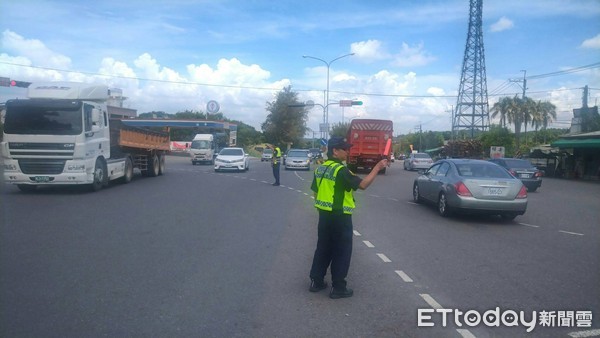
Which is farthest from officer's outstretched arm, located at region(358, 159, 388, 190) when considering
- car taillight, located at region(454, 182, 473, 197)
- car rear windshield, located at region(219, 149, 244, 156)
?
Answer: car rear windshield, located at region(219, 149, 244, 156)

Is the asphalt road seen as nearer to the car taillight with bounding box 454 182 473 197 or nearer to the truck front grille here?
the car taillight with bounding box 454 182 473 197

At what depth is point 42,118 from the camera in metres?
14.2

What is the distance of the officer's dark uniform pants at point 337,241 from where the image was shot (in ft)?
17.9

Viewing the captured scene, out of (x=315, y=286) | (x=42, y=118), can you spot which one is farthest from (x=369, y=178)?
(x=42, y=118)

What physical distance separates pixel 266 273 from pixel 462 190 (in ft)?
19.6

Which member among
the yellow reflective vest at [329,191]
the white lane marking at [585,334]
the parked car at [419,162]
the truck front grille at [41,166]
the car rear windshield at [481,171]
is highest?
the yellow reflective vest at [329,191]

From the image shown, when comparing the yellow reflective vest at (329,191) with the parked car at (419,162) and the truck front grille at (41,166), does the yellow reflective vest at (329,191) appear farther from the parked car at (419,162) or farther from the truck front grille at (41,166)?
the parked car at (419,162)

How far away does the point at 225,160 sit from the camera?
2848cm

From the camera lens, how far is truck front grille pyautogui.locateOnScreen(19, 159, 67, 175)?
14039 mm

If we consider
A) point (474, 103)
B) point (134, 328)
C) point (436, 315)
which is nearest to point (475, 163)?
point (436, 315)

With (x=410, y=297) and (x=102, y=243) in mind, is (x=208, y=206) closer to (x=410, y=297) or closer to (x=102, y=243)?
(x=102, y=243)

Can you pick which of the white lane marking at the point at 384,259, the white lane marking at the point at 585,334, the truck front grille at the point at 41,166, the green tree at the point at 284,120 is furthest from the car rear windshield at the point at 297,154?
the green tree at the point at 284,120

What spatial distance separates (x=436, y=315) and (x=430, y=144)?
95.4 metres

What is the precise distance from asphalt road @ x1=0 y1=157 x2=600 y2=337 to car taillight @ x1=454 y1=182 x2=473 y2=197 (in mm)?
729
